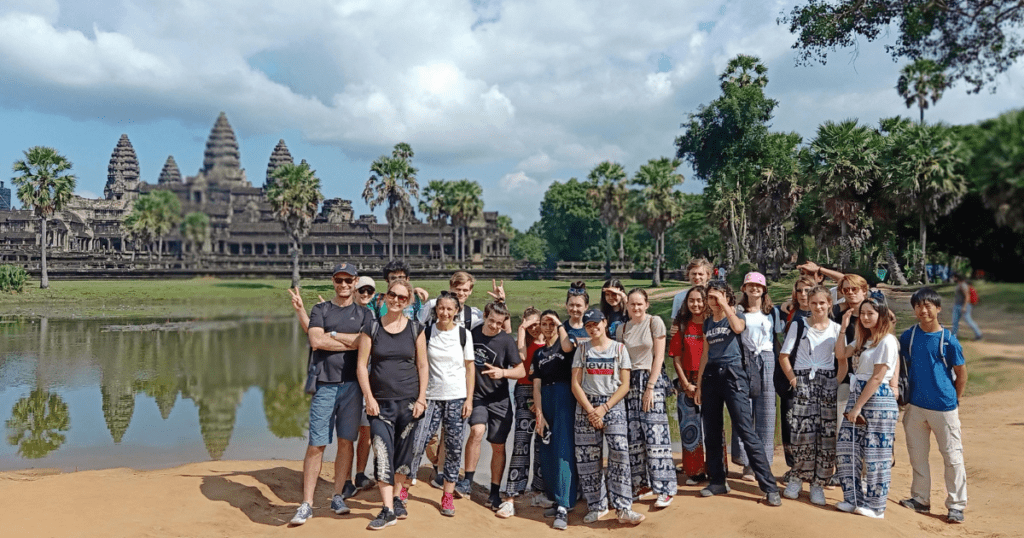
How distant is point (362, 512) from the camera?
6746 mm

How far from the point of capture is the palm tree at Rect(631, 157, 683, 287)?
51.0 meters

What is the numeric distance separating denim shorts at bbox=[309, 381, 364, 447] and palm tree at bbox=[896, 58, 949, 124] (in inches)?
190

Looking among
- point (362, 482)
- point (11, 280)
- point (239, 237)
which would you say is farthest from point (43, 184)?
point (362, 482)

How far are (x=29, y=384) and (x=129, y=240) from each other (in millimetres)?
69736

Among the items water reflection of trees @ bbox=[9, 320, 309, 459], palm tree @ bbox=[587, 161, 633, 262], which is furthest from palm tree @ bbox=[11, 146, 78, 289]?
palm tree @ bbox=[587, 161, 633, 262]

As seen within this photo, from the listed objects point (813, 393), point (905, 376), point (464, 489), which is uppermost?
point (905, 376)

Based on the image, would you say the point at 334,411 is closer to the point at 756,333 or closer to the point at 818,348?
the point at 756,333

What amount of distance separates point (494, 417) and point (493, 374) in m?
0.53

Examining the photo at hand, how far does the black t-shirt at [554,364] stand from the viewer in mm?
6648

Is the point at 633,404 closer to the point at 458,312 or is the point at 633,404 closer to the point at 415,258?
the point at 458,312

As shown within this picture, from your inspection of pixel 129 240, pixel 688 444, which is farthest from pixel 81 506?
pixel 129 240

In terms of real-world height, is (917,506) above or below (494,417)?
below

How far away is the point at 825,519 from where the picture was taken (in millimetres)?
6160

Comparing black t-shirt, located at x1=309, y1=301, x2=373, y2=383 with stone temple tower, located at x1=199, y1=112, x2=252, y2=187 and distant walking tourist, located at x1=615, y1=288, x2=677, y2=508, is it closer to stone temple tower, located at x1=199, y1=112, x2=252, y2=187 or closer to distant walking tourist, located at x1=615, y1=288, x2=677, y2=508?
distant walking tourist, located at x1=615, y1=288, x2=677, y2=508
